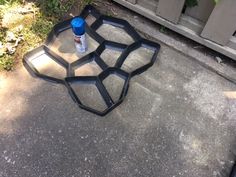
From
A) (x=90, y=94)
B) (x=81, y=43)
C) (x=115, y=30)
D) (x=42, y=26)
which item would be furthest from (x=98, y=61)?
(x=42, y=26)

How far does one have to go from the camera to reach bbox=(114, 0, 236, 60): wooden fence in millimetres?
1685

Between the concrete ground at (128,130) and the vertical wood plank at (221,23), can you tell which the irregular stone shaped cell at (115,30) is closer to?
the concrete ground at (128,130)

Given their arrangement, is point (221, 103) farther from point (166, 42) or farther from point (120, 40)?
point (120, 40)

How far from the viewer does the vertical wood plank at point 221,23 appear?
5.32ft

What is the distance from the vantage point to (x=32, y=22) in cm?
202

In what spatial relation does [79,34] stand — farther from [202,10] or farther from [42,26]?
[202,10]

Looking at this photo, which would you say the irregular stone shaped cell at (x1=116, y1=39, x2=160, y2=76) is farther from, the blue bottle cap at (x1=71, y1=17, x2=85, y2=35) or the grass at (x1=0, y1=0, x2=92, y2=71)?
the grass at (x1=0, y1=0, x2=92, y2=71)

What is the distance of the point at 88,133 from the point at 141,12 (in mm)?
1200

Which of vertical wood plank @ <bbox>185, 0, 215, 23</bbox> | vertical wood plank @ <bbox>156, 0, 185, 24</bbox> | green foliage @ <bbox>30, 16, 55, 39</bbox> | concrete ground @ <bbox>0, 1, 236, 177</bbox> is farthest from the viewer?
green foliage @ <bbox>30, 16, 55, 39</bbox>

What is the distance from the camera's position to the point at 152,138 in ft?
5.07

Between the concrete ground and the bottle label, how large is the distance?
0.36m

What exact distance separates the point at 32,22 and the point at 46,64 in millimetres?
468

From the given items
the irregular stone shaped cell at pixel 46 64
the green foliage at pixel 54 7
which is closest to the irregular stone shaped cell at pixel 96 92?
the irregular stone shaped cell at pixel 46 64

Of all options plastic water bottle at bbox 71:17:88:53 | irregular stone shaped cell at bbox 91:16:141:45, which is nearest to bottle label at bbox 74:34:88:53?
plastic water bottle at bbox 71:17:88:53
